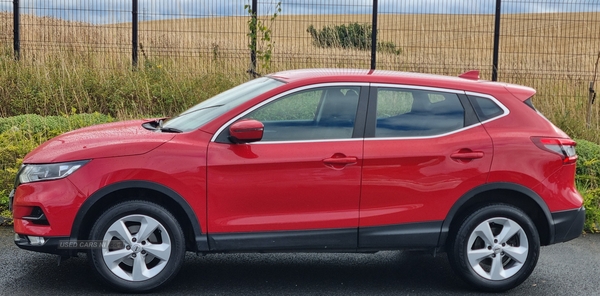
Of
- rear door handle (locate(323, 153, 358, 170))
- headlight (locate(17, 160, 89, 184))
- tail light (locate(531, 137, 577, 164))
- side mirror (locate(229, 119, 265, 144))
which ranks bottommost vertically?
headlight (locate(17, 160, 89, 184))

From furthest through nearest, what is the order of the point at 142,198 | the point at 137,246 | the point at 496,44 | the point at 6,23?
the point at 496,44, the point at 6,23, the point at 142,198, the point at 137,246

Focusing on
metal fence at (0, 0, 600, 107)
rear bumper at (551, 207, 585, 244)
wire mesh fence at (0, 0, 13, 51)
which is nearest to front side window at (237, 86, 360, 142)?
rear bumper at (551, 207, 585, 244)

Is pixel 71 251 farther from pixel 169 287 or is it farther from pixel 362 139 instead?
pixel 362 139

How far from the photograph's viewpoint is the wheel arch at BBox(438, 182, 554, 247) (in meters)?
5.82

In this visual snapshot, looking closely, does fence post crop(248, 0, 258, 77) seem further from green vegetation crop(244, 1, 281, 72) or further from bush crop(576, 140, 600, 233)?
bush crop(576, 140, 600, 233)

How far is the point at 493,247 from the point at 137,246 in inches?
102

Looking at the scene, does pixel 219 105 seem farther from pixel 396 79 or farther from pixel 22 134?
pixel 22 134

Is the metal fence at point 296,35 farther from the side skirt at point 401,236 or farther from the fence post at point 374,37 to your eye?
the side skirt at point 401,236

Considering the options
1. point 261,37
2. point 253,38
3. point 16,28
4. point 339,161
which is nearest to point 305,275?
point 339,161

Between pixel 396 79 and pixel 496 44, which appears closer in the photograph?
pixel 396 79

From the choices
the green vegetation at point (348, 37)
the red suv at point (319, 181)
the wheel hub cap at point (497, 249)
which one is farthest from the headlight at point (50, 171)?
the green vegetation at point (348, 37)

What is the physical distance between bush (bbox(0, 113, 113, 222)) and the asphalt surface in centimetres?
145

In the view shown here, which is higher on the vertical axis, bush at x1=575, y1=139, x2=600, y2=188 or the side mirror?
the side mirror

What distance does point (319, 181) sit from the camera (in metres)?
5.62
